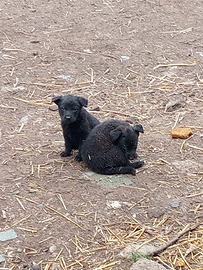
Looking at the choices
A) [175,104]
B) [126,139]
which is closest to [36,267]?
[126,139]

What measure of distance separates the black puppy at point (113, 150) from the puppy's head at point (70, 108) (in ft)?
1.33

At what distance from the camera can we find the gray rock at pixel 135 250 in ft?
16.5

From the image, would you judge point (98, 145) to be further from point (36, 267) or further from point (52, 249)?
point (36, 267)

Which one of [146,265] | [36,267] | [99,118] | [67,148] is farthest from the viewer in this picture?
[99,118]

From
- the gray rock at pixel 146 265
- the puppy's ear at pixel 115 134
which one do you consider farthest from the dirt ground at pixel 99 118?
the puppy's ear at pixel 115 134

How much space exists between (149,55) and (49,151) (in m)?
4.02

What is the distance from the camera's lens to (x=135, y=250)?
5.10 meters

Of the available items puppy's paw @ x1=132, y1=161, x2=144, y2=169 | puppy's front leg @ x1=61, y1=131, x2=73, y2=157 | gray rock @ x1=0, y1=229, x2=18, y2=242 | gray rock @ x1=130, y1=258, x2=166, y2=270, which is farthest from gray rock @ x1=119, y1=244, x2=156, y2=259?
puppy's front leg @ x1=61, y1=131, x2=73, y2=157

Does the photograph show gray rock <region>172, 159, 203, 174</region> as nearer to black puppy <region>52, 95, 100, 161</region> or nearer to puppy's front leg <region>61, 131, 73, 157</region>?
black puppy <region>52, 95, 100, 161</region>

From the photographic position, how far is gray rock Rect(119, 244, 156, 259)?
504 cm

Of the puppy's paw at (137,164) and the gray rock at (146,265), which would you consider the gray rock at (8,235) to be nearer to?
the gray rock at (146,265)

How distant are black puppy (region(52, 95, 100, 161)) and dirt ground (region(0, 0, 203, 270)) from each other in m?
0.23

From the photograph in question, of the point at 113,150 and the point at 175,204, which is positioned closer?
the point at 175,204

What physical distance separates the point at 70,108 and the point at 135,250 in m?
2.49
